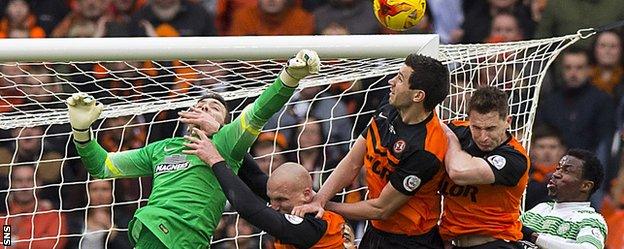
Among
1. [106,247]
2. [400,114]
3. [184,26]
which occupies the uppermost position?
[400,114]

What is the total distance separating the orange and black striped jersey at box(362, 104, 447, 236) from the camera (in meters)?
5.99

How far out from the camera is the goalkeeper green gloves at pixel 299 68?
593cm

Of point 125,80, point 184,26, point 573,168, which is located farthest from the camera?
point 184,26

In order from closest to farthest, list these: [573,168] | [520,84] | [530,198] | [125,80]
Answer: [573,168] → [520,84] → [125,80] → [530,198]

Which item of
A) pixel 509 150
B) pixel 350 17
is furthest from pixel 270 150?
pixel 509 150

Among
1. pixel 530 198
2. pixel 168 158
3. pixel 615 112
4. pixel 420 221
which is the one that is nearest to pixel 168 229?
pixel 168 158

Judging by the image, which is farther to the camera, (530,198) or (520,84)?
(530,198)

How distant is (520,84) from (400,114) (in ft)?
6.32

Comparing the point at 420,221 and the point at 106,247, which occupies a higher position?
the point at 420,221

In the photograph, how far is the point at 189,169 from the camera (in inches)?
248

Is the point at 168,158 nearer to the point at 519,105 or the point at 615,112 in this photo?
the point at 519,105

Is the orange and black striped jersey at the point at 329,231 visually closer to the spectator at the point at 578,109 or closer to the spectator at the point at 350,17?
the spectator at the point at 578,109

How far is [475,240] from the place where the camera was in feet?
20.2

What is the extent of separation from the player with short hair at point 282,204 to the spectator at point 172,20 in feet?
14.6
